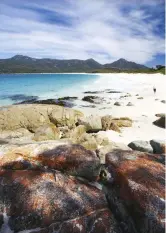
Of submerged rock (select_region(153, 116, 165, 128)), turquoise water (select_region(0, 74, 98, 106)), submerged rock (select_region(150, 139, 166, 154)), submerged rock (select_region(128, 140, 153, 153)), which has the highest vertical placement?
turquoise water (select_region(0, 74, 98, 106))

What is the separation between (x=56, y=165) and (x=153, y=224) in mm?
2441

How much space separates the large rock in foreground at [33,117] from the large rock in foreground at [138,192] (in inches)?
357

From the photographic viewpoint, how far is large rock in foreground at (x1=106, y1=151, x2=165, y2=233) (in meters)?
3.54

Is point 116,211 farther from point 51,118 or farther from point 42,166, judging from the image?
point 51,118

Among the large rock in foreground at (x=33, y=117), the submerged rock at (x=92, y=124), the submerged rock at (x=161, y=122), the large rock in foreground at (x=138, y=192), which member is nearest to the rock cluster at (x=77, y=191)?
the large rock in foreground at (x=138, y=192)

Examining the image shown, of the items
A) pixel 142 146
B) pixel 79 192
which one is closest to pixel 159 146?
pixel 142 146

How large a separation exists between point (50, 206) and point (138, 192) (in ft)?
5.41

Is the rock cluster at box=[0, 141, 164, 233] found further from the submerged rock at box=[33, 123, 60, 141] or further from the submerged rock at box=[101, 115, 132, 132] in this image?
the submerged rock at box=[101, 115, 132, 132]

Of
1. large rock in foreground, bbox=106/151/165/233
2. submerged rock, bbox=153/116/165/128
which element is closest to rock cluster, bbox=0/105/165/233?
large rock in foreground, bbox=106/151/165/233

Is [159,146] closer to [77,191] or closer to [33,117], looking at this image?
[77,191]

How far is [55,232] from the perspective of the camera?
3.49m

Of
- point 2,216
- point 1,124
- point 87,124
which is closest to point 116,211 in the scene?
point 2,216

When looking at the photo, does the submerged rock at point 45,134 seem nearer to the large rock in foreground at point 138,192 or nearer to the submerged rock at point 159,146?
the submerged rock at point 159,146

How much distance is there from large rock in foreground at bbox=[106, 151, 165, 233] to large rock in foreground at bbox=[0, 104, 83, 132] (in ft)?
29.8
